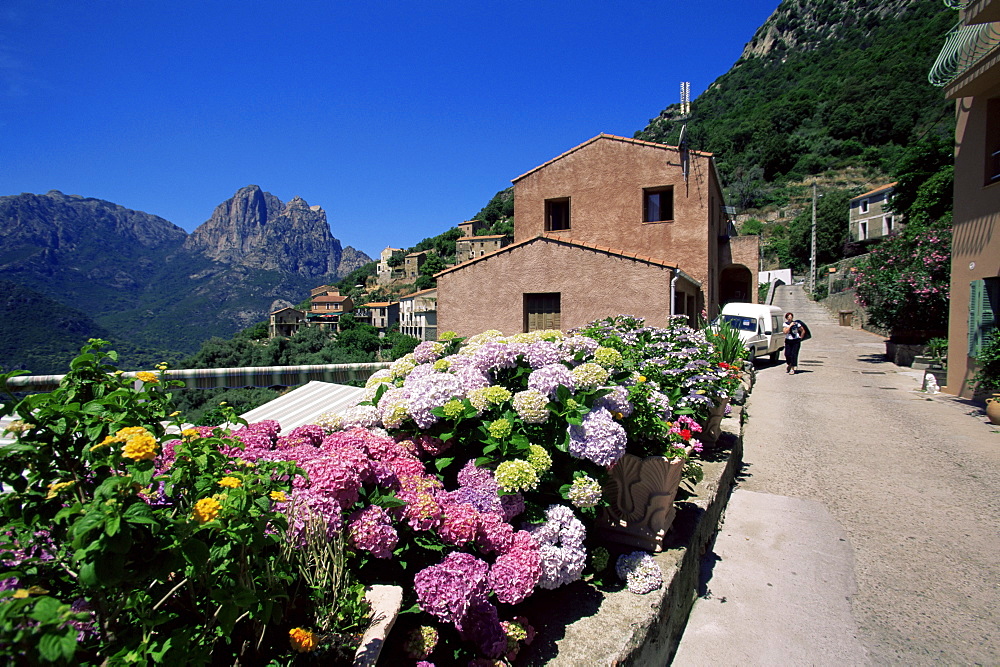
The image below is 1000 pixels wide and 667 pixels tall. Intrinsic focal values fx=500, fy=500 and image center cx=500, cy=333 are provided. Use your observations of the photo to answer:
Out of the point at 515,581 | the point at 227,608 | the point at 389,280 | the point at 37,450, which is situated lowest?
the point at 515,581

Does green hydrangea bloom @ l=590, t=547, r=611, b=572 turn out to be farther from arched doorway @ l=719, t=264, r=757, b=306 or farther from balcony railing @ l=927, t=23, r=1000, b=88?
arched doorway @ l=719, t=264, r=757, b=306

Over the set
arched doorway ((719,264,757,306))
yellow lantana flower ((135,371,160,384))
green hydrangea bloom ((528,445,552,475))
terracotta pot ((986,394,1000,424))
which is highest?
arched doorway ((719,264,757,306))

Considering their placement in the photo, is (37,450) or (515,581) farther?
(515,581)

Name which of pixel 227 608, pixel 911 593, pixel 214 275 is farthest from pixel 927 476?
pixel 214 275

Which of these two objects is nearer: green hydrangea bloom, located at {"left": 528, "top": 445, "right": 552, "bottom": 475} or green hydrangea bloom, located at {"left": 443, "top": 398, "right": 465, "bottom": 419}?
green hydrangea bloom, located at {"left": 528, "top": 445, "right": 552, "bottom": 475}

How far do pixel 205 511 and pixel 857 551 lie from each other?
15.5 feet

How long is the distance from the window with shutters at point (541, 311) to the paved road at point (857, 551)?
20.9 ft

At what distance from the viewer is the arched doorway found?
87.8ft

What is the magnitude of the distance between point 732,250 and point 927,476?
15.2 metres

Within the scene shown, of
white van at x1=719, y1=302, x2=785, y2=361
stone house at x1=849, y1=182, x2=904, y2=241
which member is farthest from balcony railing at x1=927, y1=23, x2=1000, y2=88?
stone house at x1=849, y1=182, x2=904, y2=241

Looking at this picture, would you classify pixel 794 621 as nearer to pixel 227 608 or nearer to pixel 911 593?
pixel 911 593

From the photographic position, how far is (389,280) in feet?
409

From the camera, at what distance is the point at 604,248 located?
15.0 metres

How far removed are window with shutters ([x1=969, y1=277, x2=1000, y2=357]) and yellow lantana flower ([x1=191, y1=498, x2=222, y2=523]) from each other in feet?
41.1
